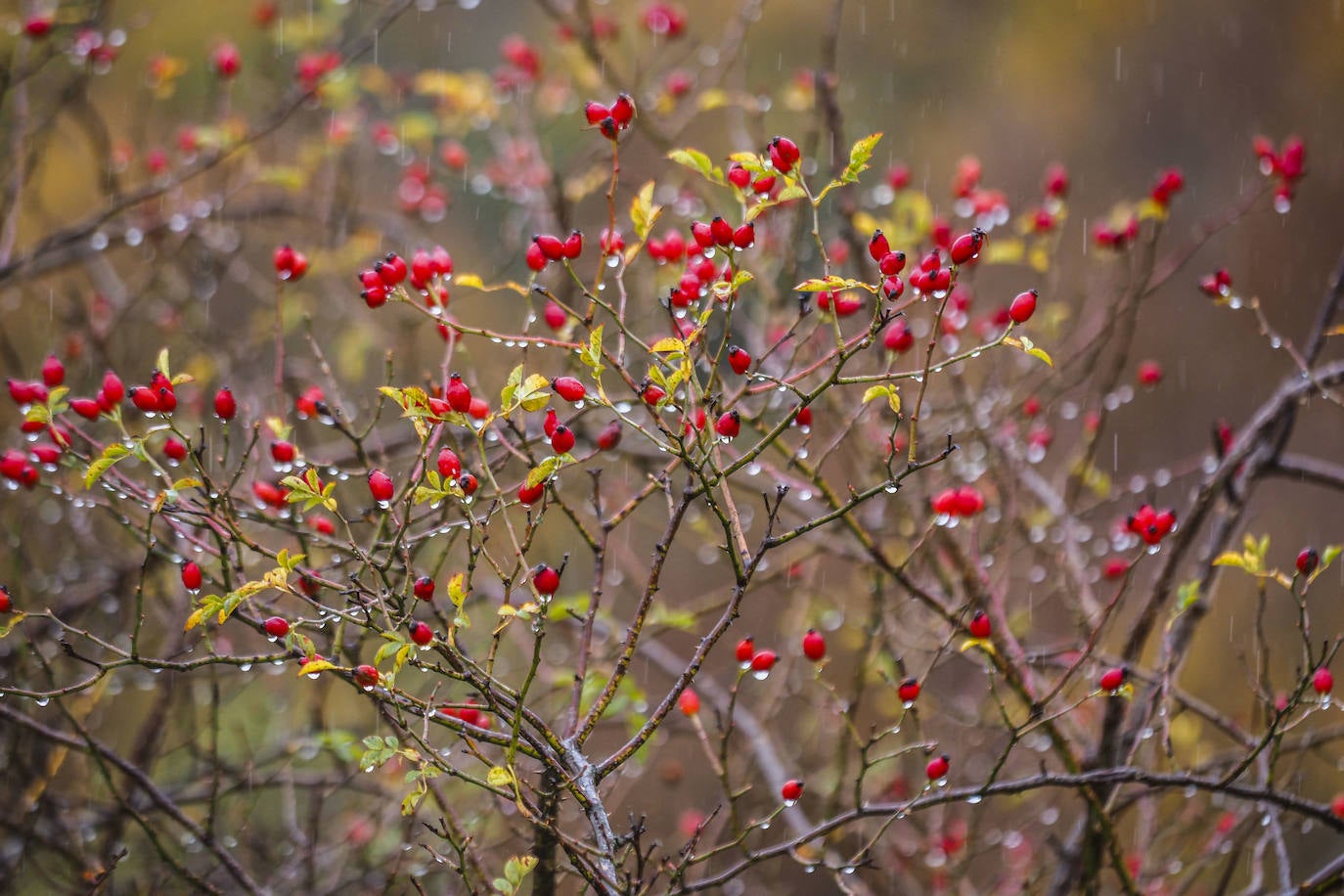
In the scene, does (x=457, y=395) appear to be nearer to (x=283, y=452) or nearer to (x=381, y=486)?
(x=381, y=486)

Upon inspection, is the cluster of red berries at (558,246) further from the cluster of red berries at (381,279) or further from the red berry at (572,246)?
the cluster of red berries at (381,279)

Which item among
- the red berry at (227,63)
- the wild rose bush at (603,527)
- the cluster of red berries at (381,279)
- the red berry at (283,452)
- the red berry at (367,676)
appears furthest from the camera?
the red berry at (227,63)

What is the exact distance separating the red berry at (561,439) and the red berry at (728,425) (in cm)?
21

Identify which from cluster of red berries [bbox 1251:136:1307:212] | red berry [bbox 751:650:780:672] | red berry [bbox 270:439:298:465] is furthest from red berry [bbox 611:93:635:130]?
cluster of red berries [bbox 1251:136:1307:212]

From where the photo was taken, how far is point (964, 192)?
9.52ft

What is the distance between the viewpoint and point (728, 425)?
1.50 m

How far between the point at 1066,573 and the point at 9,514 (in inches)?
130

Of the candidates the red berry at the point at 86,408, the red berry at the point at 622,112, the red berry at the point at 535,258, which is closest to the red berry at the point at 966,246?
the red berry at the point at 622,112

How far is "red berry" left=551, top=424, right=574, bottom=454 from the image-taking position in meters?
1.43

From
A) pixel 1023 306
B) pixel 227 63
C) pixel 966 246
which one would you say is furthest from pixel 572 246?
pixel 227 63

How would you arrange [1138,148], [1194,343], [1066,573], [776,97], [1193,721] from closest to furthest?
[1066,573] < [1193,721] < [776,97] < [1194,343] < [1138,148]

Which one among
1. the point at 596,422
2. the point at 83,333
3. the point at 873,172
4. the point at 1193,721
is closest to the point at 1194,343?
the point at 873,172

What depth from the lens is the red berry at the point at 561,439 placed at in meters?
1.43

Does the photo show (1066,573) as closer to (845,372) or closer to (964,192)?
(845,372)
